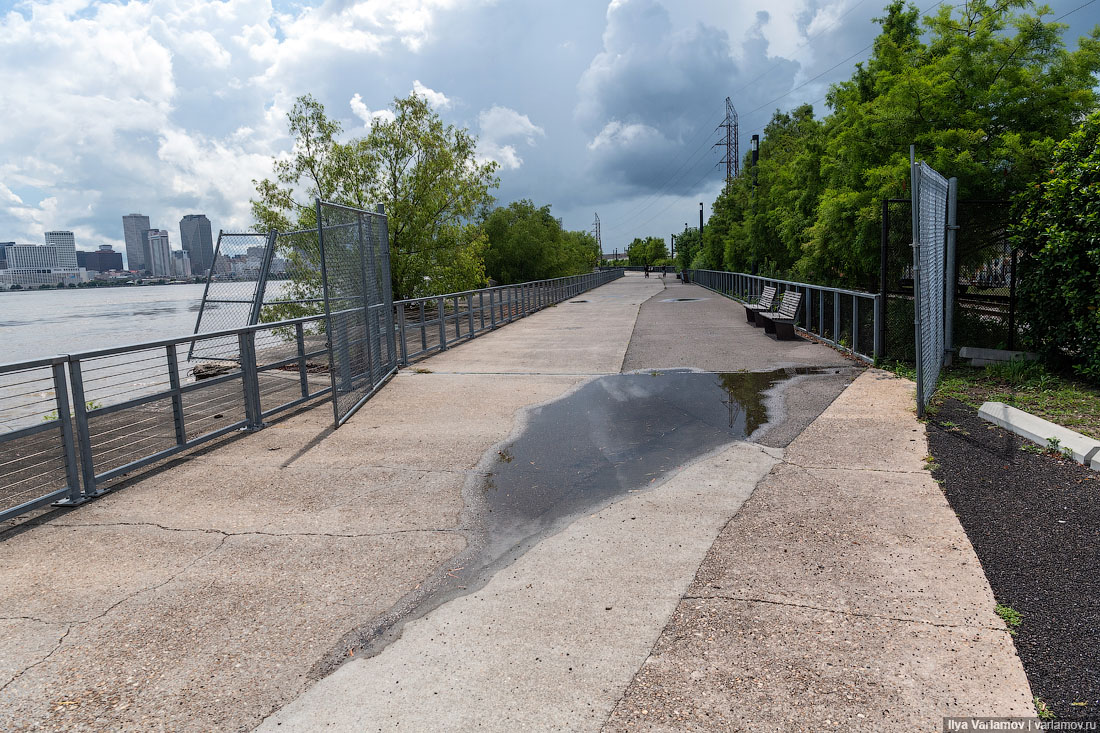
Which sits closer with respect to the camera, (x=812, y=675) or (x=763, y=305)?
(x=812, y=675)

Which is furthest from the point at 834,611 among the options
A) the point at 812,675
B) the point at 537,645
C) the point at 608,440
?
the point at 608,440

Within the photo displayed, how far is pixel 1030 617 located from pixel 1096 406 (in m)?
4.79

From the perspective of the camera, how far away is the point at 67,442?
528cm

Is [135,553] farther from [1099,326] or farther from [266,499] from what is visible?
[1099,326]

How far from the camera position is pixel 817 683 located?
2.86 metres

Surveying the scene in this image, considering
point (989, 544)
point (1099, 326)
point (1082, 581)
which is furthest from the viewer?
point (1099, 326)

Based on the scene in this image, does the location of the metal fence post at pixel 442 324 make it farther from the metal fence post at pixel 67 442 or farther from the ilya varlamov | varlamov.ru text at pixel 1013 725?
the ilya varlamov | varlamov.ru text at pixel 1013 725

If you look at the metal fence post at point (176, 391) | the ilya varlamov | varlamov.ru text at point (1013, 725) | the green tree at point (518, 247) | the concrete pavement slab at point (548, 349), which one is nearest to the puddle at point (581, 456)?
the concrete pavement slab at point (548, 349)

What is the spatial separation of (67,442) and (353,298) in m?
3.88

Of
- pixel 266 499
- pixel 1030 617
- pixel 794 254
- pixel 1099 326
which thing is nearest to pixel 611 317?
pixel 794 254

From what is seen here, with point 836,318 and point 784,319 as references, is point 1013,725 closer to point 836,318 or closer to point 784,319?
point 836,318

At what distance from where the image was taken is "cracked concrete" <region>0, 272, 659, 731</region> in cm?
296

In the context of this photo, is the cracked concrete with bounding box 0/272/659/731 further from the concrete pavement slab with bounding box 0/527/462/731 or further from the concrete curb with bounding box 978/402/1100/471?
the concrete curb with bounding box 978/402/1100/471

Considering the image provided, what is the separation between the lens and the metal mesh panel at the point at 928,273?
6.62 m
